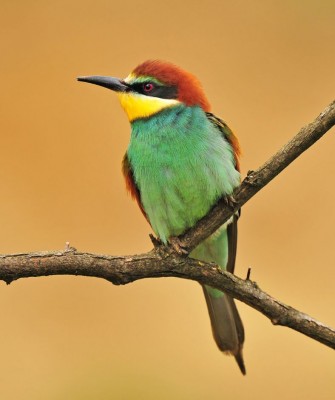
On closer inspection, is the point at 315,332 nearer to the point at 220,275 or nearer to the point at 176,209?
the point at 220,275

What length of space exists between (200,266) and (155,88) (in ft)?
1.33

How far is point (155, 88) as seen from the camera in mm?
1262

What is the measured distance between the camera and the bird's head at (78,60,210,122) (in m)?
1.26

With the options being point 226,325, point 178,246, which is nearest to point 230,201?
point 178,246

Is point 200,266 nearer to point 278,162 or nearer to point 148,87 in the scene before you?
point 278,162

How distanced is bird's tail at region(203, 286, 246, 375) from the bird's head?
1.42 feet

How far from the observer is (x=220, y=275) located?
1016 millimetres

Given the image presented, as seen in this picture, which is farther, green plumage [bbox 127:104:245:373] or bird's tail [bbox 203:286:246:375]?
bird's tail [bbox 203:286:246:375]

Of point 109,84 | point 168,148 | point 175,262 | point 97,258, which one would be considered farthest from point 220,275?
point 109,84

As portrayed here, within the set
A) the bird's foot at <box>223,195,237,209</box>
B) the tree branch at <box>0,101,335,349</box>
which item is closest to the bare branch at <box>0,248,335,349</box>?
the tree branch at <box>0,101,335,349</box>

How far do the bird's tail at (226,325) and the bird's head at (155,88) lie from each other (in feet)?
1.42

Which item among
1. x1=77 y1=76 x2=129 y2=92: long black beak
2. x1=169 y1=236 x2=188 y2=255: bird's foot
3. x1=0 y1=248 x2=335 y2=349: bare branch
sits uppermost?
x1=77 y1=76 x2=129 y2=92: long black beak

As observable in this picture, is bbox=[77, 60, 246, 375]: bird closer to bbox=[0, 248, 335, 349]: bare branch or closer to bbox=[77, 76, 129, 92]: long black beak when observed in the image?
bbox=[77, 76, 129, 92]: long black beak

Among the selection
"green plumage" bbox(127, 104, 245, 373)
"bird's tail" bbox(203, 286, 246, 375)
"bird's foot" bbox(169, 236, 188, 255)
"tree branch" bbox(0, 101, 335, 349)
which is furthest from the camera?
"bird's tail" bbox(203, 286, 246, 375)
